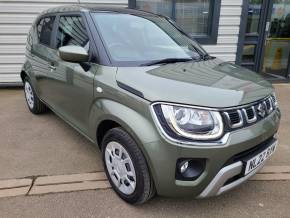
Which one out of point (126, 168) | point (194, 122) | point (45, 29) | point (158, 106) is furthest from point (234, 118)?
point (45, 29)

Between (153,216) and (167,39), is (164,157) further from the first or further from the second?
(167,39)

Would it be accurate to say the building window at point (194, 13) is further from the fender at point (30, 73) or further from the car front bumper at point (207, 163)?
the car front bumper at point (207, 163)

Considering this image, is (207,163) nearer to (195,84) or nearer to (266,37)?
(195,84)

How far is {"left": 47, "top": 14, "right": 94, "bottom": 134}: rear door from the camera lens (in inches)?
107

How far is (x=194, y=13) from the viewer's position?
636cm

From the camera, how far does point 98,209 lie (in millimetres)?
2416

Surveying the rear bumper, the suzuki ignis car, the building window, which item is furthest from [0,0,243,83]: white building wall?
the rear bumper

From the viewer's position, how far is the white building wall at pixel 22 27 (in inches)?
220

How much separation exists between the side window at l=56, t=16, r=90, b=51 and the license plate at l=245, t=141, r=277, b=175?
178 centimetres

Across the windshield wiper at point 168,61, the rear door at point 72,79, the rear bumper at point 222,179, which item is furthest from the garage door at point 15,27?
the rear bumper at point 222,179

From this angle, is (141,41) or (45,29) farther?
(45,29)

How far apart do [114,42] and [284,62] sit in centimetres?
562

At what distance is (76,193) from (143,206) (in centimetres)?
65

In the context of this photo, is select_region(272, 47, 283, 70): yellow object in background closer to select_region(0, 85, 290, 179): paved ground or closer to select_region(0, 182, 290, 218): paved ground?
select_region(0, 85, 290, 179): paved ground
